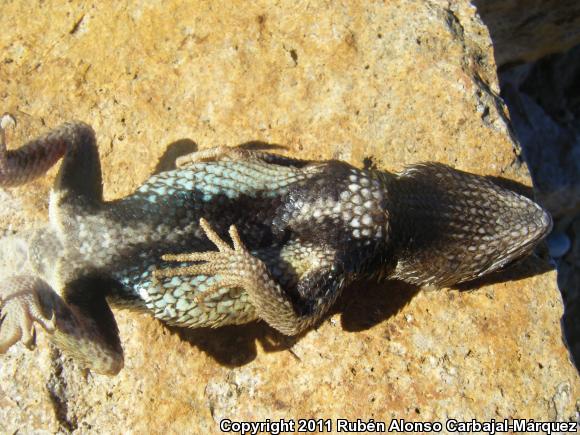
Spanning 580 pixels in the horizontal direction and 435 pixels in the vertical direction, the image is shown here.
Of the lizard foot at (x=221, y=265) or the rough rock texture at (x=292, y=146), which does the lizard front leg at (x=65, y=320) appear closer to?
the rough rock texture at (x=292, y=146)

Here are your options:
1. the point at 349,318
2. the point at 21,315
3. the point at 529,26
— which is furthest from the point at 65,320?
the point at 529,26

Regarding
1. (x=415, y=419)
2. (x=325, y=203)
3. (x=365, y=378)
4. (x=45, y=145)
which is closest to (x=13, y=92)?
(x=45, y=145)

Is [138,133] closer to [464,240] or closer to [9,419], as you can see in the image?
[9,419]

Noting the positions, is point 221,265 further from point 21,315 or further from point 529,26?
point 529,26

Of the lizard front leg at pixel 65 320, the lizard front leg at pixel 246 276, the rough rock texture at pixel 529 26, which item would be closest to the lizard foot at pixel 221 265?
the lizard front leg at pixel 246 276

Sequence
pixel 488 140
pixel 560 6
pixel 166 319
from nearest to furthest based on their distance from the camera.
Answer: pixel 166 319, pixel 488 140, pixel 560 6

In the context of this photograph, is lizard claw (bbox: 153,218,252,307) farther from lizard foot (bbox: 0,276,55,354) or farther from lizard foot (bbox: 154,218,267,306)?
lizard foot (bbox: 0,276,55,354)
